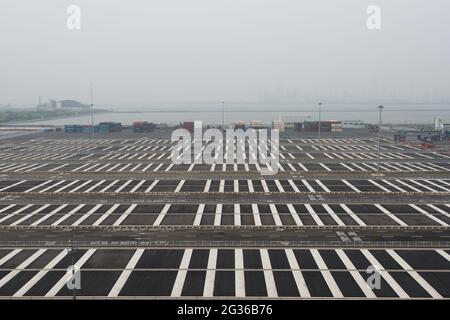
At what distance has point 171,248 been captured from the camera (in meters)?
45.3

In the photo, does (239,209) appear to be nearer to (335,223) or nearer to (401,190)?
(335,223)

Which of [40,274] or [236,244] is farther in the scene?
[236,244]

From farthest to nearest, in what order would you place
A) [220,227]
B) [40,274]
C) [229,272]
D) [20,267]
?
1. [220,227]
2. [20,267]
3. [40,274]
4. [229,272]

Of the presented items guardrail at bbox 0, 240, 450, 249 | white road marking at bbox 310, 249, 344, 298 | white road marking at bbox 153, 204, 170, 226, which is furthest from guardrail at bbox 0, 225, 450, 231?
white road marking at bbox 310, 249, 344, 298

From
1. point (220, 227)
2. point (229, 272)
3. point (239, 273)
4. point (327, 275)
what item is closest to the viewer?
point (327, 275)

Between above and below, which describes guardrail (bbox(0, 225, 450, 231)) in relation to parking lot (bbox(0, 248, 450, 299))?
above

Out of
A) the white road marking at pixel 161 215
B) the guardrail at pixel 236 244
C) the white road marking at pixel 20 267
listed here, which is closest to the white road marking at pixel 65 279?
the guardrail at pixel 236 244

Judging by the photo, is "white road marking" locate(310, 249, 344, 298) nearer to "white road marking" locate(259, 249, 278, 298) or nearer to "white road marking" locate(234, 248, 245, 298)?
"white road marking" locate(259, 249, 278, 298)

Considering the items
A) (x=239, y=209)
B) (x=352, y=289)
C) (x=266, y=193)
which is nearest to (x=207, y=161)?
(x=266, y=193)

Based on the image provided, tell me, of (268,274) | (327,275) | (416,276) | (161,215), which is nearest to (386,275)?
(416,276)

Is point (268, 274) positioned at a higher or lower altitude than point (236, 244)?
lower

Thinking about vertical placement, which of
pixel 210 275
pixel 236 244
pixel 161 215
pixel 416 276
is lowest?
pixel 416 276

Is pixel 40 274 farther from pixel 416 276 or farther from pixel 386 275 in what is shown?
pixel 416 276

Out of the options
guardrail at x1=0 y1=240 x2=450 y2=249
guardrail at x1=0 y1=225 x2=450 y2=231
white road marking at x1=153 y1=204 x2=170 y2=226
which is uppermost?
white road marking at x1=153 y1=204 x2=170 y2=226
